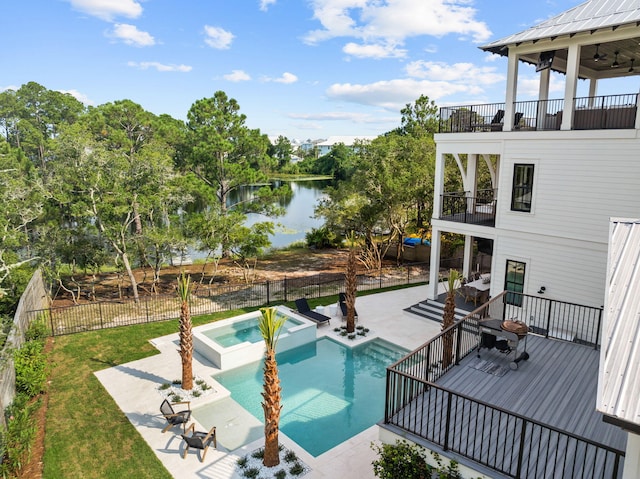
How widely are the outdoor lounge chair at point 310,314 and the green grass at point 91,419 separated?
17.9ft

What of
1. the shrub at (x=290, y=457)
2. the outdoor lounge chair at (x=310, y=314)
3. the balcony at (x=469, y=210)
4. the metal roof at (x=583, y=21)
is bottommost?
the shrub at (x=290, y=457)

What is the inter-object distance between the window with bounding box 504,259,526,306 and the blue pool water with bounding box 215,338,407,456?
4294mm

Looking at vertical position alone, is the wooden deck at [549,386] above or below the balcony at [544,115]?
below

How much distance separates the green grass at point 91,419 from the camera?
878 centimetres

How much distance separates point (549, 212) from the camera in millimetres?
13516

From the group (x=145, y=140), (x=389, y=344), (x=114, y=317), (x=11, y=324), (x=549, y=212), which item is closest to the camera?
(x=11, y=324)

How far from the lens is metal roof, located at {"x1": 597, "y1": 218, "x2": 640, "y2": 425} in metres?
4.09

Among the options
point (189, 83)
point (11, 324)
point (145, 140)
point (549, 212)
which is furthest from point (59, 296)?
point (189, 83)

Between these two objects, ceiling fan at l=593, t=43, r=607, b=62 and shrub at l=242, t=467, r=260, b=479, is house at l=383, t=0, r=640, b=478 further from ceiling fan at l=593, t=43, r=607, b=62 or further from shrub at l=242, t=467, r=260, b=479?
shrub at l=242, t=467, r=260, b=479

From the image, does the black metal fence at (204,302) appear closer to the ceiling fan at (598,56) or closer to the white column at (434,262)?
the white column at (434,262)

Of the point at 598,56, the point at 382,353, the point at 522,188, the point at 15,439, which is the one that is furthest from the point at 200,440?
the point at 598,56

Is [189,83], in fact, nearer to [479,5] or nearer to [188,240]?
[188,240]

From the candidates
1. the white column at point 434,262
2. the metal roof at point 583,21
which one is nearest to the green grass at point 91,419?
the white column at point 434,262

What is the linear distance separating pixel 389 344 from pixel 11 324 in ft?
36.3
